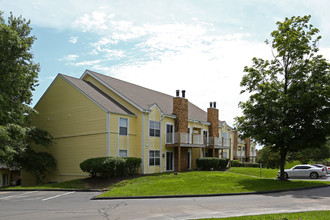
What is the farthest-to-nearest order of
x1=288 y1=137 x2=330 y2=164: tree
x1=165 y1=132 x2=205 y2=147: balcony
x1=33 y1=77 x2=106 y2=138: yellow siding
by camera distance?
x1=288 y1=137 x2=330 y2=164: tree
x1=165 y1=132 x2=205 y2=147: balcony
x1=33 y1=77 x2=106 y2=138: yellow siding

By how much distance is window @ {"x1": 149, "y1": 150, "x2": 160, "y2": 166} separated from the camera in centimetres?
2802

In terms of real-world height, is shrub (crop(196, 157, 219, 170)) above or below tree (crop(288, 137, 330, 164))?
above

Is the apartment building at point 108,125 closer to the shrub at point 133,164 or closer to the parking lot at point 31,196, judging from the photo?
the shrub at point 133,164

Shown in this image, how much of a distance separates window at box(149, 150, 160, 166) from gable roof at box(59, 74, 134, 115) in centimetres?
399

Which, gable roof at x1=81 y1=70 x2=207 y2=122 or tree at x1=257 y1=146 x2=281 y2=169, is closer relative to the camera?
gable roof at x1=81 y1=70 x2=207 y2=122

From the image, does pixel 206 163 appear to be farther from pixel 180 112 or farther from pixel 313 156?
pixel 313 156

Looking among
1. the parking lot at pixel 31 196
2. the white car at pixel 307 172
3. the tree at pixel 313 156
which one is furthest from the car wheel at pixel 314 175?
the tree at pixel 313 156

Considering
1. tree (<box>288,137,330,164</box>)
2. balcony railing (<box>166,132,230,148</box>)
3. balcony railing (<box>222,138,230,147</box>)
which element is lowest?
tree (<box>288,137,330,164</box>)

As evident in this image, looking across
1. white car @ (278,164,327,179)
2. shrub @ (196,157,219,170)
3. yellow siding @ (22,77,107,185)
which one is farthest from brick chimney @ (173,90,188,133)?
white car @ (278,164,327,179)

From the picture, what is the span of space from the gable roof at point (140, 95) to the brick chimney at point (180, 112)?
30.1 inches

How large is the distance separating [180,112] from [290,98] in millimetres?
11900

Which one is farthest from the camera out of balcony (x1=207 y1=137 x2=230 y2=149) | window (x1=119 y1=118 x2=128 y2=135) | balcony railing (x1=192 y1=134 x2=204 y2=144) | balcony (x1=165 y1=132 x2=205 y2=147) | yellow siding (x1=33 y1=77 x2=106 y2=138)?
balcony (x1=207 y1=137 x2=230 y2=149)

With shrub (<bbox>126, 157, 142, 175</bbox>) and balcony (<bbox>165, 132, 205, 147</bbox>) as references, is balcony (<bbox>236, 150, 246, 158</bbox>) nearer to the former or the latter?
balcony (<bbox>165, 132, 205, 147</bbox>)

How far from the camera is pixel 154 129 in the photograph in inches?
1131
